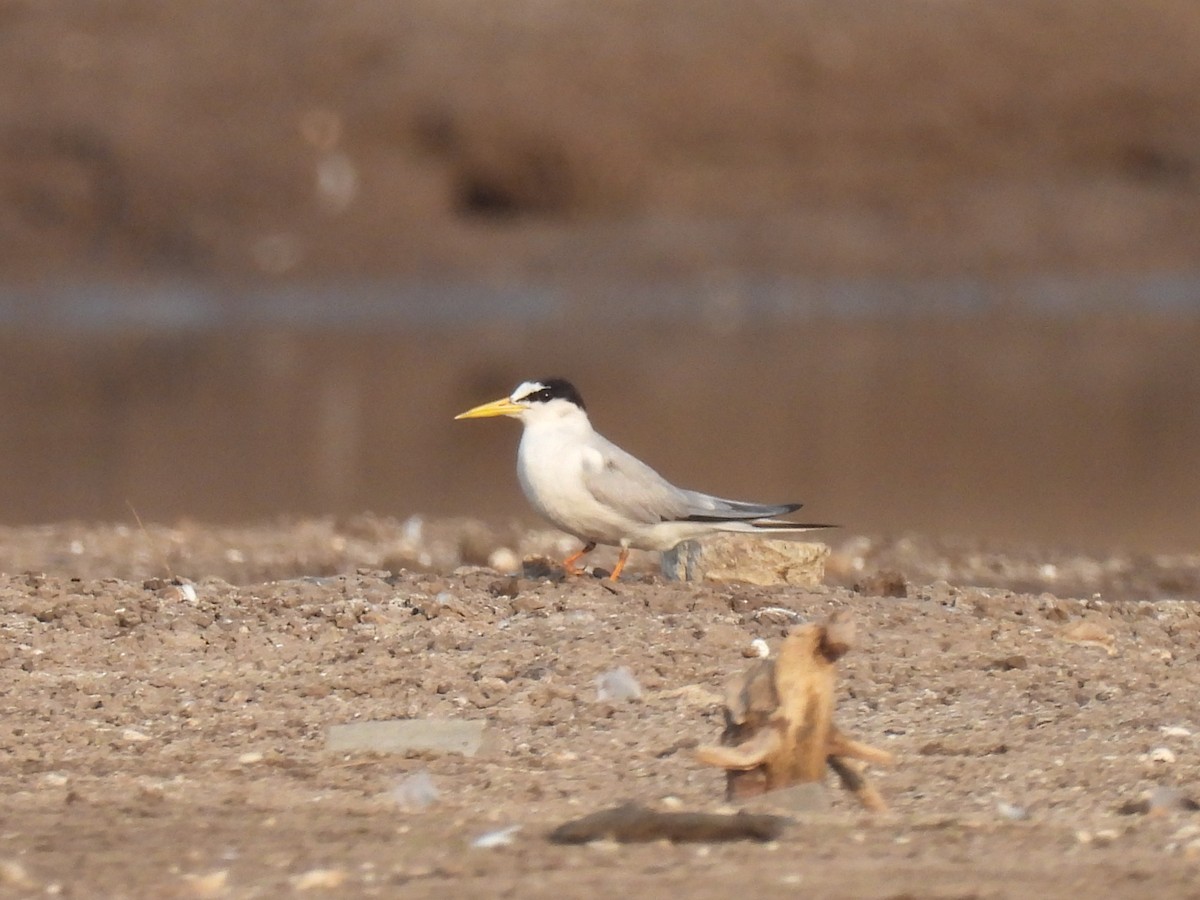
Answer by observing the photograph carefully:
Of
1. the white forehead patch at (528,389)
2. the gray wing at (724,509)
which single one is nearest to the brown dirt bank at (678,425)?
the gray wing at (724,509)

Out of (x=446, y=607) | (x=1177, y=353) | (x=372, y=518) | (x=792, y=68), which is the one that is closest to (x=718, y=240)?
(x=792, y=68)

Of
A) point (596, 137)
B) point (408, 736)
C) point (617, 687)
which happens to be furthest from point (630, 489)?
point (596, 137)

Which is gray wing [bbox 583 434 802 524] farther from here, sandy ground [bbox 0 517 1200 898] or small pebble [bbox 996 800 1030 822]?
small pebble [bbox 996 800 1030 822]

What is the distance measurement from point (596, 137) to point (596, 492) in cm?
3562

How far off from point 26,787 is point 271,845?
897 mm

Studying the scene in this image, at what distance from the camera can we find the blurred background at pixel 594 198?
26531 mm

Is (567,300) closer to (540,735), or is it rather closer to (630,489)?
(630,489)

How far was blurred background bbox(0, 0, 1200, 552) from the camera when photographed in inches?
1045

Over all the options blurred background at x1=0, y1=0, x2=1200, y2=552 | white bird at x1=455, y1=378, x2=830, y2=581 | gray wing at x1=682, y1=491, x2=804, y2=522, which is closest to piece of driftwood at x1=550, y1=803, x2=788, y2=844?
white bird at x1=455, y1=378, x2=830, y2=581

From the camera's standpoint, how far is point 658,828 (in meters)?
4.21

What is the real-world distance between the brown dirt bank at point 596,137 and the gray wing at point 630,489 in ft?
98.6

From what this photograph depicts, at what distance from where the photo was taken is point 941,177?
40906 millimetres

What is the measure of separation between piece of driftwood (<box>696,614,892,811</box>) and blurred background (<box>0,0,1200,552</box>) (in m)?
16.3

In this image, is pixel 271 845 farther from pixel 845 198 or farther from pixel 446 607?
pixel 845 198
